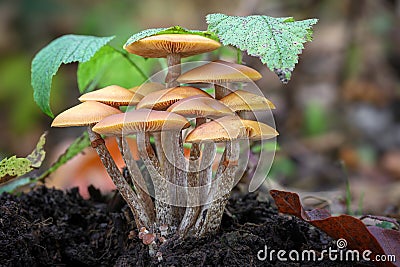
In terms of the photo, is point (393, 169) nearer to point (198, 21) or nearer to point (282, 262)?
point (198, 21)

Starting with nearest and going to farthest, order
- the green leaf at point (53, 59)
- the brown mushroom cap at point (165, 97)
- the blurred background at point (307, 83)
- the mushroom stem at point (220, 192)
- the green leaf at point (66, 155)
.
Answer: the brown mushroom cap at point (165, 97)
the mushroom stem at point (220, 192)
the green leaf at point (53, 59)
the green leaf at point (66, 155)
the blurred background at point (307, 83)

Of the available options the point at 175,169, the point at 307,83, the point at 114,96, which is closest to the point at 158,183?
the point at 175,169

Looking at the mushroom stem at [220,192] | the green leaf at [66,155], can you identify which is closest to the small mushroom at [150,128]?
the mushroom stem at [220,192]

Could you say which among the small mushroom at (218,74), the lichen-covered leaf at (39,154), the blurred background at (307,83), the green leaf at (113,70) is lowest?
the blurred background at (307,83)

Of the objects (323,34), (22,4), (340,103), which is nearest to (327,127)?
(340,103)

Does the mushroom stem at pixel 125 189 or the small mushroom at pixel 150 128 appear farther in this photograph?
the mushroom stem at pixel 125 189

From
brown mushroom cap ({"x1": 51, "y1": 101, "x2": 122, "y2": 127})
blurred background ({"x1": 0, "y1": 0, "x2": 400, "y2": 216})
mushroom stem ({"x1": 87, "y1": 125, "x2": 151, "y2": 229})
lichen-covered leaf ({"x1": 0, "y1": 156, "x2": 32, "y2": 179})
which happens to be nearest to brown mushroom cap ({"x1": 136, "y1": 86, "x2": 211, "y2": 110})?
brown mushroom cap ({"x1": 51, "y1": 101, "x2": 122, "y2": 127})

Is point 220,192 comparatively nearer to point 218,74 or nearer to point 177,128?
point 177,128

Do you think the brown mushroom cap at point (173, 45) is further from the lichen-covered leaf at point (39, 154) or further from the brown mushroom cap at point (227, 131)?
the lichen-covered leaf at point (39, 154)
